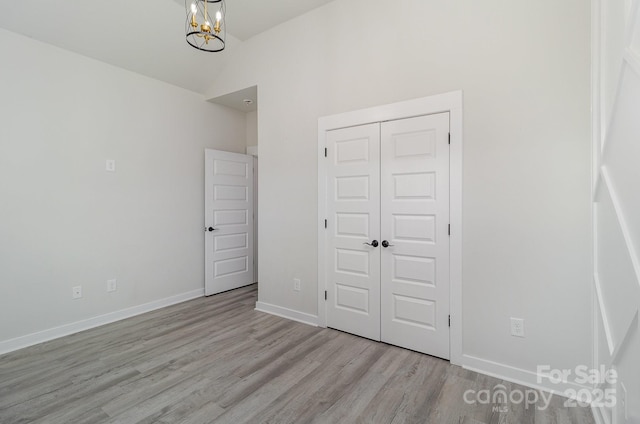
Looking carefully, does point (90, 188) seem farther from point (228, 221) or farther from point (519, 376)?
point (519, 376)

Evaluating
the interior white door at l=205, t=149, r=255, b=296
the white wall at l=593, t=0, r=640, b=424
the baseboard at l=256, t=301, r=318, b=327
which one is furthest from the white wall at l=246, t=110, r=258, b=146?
the white wall at l=593, t=0, r=640, b=424

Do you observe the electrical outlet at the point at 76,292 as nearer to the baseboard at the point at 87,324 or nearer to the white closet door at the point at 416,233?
the baseboard at the point at 87,324

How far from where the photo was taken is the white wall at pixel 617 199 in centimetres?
120

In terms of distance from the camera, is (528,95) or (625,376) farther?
(528,95)

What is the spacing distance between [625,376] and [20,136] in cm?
476

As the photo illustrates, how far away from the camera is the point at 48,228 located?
A: 2.94 metres

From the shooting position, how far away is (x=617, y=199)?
141 cm

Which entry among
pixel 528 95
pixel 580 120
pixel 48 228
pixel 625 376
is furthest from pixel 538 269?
pixel 48 228

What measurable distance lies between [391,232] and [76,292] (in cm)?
344

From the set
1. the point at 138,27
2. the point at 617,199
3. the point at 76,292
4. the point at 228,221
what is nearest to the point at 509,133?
the point at 617,199

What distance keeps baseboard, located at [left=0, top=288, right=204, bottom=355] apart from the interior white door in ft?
1.51

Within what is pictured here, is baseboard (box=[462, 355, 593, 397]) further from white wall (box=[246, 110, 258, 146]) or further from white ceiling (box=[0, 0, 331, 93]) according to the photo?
white wall (box=[246, 110, 258, 146])

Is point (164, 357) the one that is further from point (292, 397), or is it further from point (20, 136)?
point (20, 136)

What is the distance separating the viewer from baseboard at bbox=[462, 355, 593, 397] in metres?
1.99
